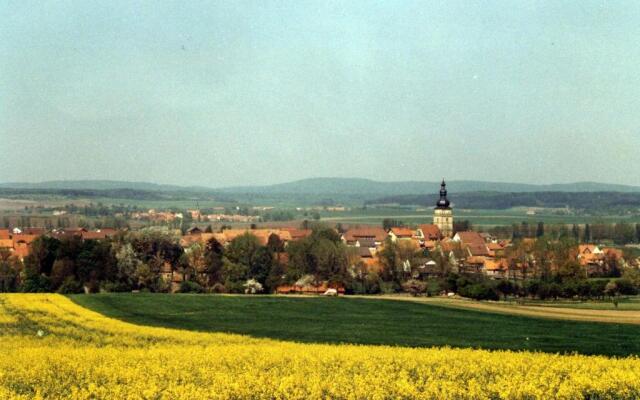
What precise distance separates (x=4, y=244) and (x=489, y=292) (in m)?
78.2

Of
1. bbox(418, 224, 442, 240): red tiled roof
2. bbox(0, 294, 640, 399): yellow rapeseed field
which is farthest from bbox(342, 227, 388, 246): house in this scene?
bbox(0, 294, 640, 399): yellow rapeseed field

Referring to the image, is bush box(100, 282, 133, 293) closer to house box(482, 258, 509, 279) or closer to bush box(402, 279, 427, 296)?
bush box(402, 279, 427, 296)

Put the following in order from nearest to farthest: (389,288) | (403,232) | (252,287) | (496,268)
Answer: (252,287) < (389,288) < (496,268) < (403,232)

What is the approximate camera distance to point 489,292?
248 ft

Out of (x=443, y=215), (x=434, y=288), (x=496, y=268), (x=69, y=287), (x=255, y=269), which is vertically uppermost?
(x=443, y=215)

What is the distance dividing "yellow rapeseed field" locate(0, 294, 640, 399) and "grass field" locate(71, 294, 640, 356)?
10.5 m

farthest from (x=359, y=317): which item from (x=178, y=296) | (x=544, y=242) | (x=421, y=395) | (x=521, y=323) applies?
(x=544, y=242)

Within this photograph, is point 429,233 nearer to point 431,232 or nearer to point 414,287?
point 431,232

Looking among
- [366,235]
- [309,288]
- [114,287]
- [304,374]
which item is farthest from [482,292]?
[366,235]

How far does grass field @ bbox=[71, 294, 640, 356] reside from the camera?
1594 inches

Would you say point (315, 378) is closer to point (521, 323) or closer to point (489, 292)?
point (521, 323)

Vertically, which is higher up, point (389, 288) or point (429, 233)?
point (429, 233)

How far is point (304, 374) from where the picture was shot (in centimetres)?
2495

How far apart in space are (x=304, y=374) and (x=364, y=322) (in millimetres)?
27449
